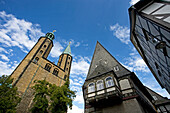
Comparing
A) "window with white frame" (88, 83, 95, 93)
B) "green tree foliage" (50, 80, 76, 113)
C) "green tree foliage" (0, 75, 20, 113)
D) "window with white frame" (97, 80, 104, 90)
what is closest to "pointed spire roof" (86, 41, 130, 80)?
"window with white frame" (97, 80, 104, 90)

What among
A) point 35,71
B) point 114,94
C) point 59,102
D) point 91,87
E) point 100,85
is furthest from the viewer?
point 35,71

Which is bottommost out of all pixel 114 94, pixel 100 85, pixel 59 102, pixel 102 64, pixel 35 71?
pixel 114 94

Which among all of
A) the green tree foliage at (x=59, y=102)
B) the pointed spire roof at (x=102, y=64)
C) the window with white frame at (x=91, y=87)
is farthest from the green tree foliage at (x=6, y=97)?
the pointed spire roof at (x=102, y=64)

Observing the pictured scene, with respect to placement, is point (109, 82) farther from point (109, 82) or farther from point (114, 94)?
point (114, 94)

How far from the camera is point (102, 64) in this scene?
15.8 m

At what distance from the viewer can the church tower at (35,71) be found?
21.0m

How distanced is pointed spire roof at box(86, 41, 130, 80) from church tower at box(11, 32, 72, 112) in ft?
53.3

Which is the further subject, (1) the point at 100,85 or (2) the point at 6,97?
(2) the point at 6,97

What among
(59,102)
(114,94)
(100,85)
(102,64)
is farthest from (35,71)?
(114,94)

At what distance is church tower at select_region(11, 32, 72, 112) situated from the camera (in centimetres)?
→ 2103

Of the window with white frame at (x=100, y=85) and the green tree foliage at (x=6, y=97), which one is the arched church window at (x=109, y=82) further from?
the green tree foliage at (x=6, y=97)

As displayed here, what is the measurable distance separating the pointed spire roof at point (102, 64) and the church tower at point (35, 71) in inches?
639

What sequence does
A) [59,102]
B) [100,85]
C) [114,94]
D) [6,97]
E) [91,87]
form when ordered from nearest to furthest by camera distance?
1. [114,94]
2. [100,85]
3. [91,87]
4. [6,97]
5. [59,102]

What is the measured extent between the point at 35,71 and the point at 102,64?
2041 cm
